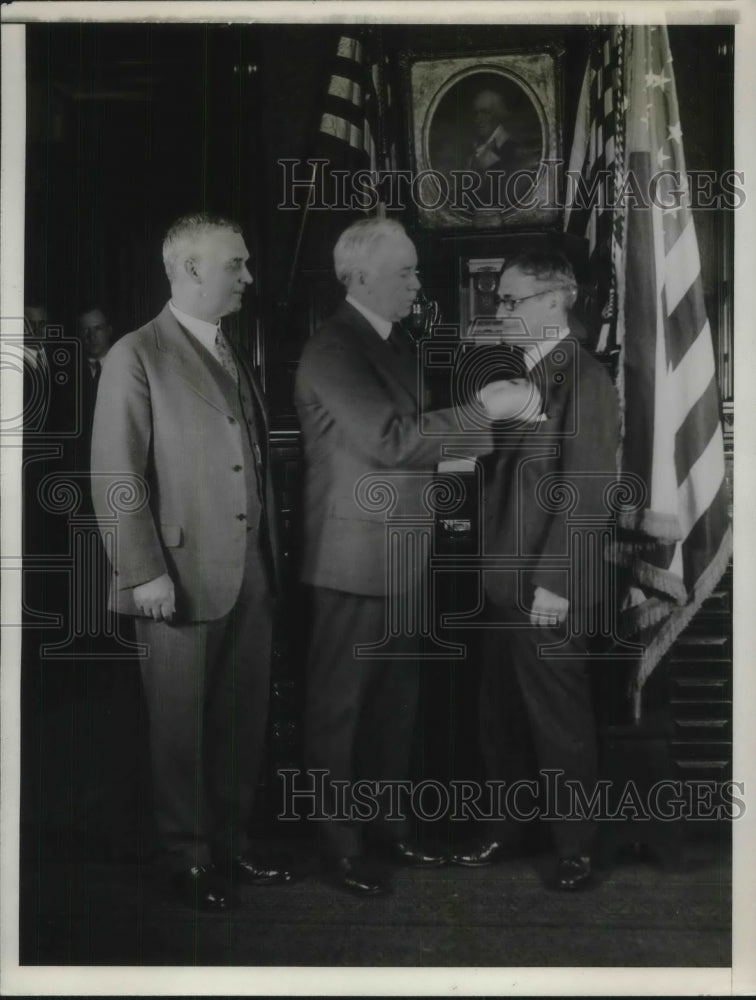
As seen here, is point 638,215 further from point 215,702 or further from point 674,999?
point 674,999

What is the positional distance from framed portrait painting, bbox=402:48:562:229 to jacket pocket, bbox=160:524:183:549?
3.88 feet

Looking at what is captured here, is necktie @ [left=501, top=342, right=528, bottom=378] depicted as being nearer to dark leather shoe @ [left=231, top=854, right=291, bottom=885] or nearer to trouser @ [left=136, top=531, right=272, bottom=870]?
trouser @ [left=136, top=531, right=272, bottom=870]

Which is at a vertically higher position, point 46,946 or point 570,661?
point 570,661

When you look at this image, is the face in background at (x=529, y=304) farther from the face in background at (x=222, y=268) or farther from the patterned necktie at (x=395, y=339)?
the face in background at (x=222, y=268)

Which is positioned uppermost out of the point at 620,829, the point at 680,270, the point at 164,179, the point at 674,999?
the point at 164,179

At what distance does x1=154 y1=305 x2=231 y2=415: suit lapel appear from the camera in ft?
9.50

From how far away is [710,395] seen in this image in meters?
2.96

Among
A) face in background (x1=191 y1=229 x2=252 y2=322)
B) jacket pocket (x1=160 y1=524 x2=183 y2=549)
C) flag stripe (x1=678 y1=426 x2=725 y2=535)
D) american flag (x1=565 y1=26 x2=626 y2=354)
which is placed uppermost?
american flag (x1=565 y1=26 x2=626 y2=354)

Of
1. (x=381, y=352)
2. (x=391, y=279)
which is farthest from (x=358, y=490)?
(x=391, y=279)

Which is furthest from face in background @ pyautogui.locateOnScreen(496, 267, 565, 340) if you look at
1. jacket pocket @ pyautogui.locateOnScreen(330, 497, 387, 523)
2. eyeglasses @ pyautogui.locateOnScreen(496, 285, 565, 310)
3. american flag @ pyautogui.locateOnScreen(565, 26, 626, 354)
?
jacket pocket @ pyautogui.locateOnScreen(330, 497, 387, 523)

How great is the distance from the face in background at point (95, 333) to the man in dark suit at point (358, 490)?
60cm

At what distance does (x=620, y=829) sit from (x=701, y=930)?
41 centimetres

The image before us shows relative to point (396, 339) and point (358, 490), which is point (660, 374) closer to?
point (396, 339)

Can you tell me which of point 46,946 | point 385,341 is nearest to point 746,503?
point 385,341
